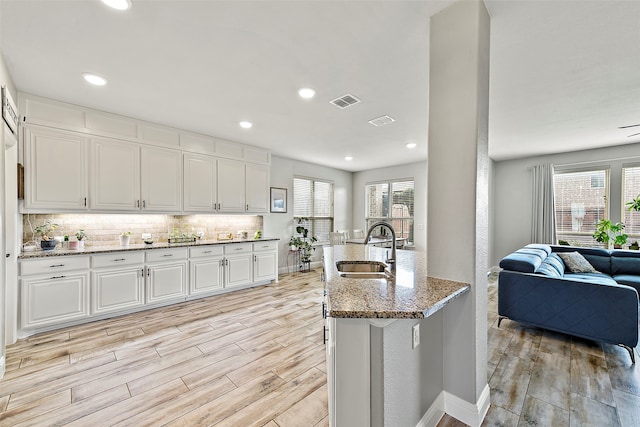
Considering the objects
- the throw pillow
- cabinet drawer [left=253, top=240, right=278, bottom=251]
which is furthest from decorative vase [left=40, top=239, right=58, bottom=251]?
the throw pillow

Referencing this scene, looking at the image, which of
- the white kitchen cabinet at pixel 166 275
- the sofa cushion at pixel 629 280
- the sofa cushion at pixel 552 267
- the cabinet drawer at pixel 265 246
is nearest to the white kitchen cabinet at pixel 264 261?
the cabinet drawer at pixel 265 246

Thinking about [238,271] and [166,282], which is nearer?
[166,282]

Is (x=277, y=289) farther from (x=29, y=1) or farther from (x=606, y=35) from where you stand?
(x=606, y=35)

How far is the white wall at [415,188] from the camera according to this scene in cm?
652

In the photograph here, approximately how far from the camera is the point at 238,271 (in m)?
4.62

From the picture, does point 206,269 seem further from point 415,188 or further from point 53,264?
point 415,188

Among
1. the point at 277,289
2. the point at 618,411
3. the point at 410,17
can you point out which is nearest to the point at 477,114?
the point at 410,17

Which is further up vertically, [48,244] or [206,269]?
[48,244]

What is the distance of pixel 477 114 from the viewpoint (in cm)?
159

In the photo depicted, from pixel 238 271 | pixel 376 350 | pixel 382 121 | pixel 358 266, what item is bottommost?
pixel 238 271

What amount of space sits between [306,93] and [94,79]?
2.14 m

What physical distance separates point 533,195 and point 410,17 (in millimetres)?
5743

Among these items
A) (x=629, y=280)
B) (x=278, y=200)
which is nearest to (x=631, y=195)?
(x=629, y=280)

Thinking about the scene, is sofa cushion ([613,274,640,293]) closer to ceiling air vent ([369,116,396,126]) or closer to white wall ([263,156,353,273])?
ceiling air vent ([369,116,396,126])
